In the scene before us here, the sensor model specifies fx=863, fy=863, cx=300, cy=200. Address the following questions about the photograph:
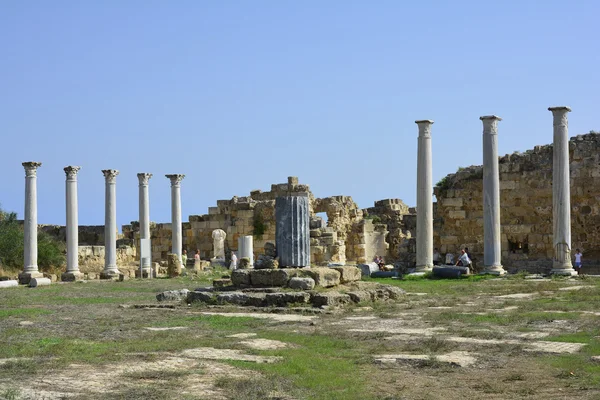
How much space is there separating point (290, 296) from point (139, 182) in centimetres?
2110

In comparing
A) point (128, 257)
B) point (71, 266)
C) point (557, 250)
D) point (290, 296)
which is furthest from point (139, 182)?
point (290, 296)

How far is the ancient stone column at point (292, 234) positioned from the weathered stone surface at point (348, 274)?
3.34 ft

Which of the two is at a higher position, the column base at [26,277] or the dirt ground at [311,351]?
the column base at [26,277]

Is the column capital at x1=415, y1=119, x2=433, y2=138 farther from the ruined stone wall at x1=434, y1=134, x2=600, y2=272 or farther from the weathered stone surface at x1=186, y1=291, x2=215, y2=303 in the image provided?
the weathered stone surface at x1=186, y1=291, x2=215, y2=303

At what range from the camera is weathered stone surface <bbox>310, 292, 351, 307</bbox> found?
53.3ft

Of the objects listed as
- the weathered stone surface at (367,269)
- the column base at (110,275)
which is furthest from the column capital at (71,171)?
the weathered stone surface at (367,269)

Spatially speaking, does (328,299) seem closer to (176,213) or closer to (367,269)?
(367,269)

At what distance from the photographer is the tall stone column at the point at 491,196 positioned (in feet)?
85.5

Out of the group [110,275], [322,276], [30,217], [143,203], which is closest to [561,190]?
[322,276]

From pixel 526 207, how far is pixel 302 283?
14337 millimetres

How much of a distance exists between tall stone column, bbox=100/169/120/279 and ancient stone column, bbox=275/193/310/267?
1380cm

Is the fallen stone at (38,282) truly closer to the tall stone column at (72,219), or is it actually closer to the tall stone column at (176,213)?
the tall stone column at (72,219)

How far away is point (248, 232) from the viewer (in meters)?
37.5

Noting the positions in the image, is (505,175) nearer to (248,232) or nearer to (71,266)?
(248,232)
